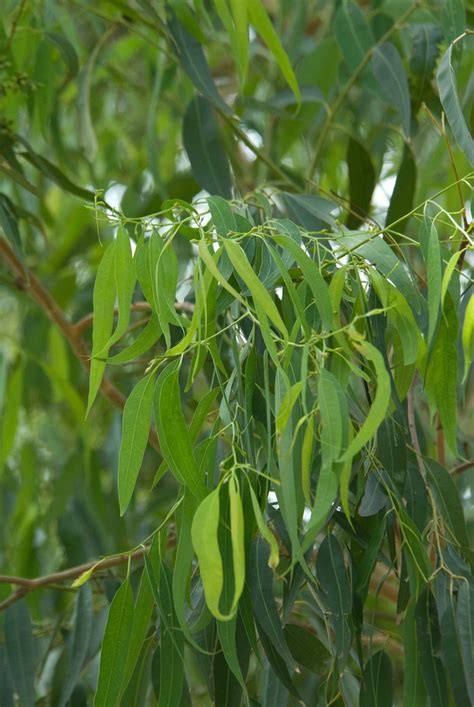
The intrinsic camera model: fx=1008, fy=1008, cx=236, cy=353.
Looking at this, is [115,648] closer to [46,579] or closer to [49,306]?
[46,579]

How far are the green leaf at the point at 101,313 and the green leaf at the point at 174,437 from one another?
0.15ft

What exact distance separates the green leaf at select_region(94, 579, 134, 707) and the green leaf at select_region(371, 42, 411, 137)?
1.84ft

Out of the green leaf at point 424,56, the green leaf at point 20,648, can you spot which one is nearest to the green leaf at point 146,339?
the green leaf at point 20,648

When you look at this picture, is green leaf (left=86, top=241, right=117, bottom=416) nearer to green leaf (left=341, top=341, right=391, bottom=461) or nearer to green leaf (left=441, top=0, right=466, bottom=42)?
green leaf (left=341, top=341, right=391, bottom=461)

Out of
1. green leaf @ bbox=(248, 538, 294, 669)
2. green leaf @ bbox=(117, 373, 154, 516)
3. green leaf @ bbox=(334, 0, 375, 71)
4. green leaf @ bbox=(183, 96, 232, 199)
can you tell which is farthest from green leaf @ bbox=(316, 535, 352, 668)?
green leaf @ bbox=(334, 0, 375, 71)

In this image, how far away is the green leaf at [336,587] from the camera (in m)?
0.67

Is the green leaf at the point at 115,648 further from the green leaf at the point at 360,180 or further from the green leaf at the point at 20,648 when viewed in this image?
the green leaf at the point at 360,180

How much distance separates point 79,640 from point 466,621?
1.41 feet

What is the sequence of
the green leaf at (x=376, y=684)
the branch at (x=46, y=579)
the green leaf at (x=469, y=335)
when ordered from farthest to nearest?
the branch at (x=46, y=579) → the green leaf at (x=376, y=684) → the green leaf at (x=469, y=335)

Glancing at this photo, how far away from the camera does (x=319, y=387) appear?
1.79ft

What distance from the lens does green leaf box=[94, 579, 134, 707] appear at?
0.67 m

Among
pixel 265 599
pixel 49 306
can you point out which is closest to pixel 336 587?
pixel 265 599

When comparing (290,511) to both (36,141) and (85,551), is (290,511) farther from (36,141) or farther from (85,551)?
(36,141)

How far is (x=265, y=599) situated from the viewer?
67 centimetres
